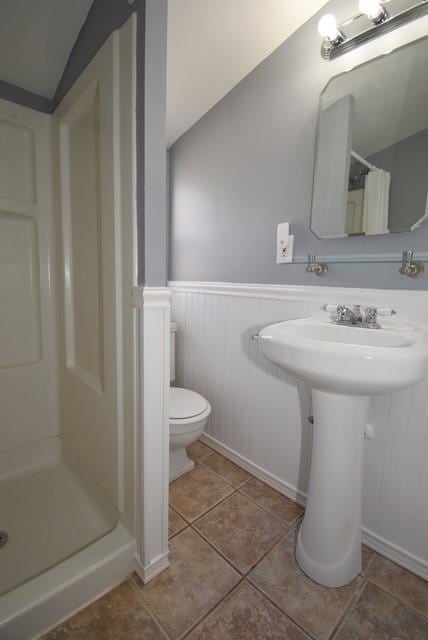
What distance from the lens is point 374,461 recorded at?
1094 mm

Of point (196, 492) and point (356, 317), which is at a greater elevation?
point (356, 317)

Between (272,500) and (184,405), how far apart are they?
0.64 metres

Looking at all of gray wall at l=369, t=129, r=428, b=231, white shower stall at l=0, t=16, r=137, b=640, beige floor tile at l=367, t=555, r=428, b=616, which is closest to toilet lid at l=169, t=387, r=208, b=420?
white shower stall at l=0, t=16, r=137, b=640

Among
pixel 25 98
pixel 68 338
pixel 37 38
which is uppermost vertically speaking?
pixel 37 38

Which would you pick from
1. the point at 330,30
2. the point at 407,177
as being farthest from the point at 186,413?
the point at 330,30

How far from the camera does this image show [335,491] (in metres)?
0.94

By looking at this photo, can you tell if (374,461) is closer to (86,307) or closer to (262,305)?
(262,305)

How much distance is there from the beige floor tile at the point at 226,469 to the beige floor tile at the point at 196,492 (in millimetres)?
36

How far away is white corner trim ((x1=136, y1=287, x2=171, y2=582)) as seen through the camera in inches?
33.8

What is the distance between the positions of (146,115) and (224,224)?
89 centimetres

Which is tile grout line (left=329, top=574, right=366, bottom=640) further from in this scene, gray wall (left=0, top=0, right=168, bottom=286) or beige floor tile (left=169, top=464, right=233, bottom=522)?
gray wall (left=0, top=0, right=168, bottom=286)

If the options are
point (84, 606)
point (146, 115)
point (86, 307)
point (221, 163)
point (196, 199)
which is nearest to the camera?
point (146, 115)

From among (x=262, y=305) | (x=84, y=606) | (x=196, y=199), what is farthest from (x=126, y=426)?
(x=196, y=199)

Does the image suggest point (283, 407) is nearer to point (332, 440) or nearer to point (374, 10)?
point (332, 440)
